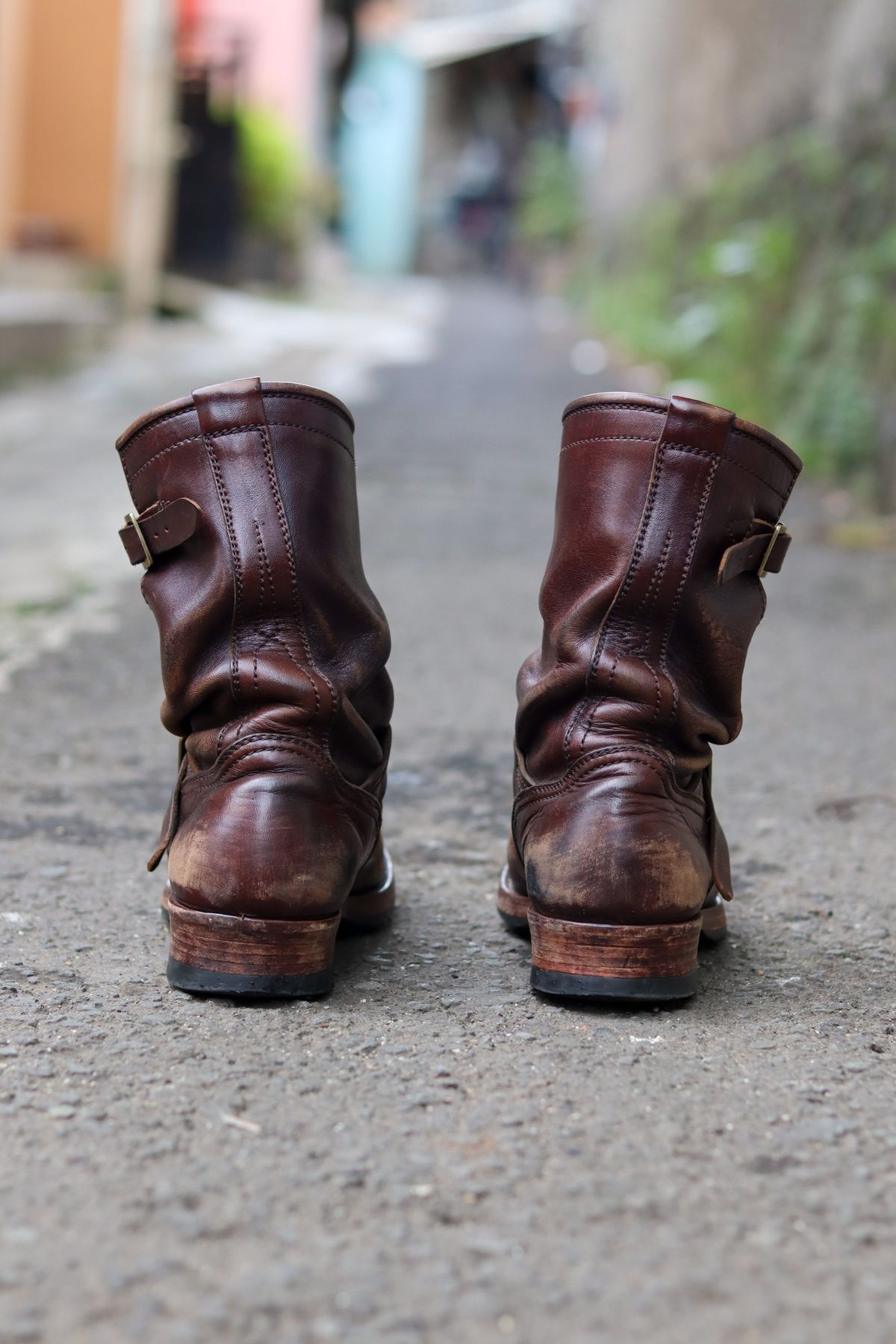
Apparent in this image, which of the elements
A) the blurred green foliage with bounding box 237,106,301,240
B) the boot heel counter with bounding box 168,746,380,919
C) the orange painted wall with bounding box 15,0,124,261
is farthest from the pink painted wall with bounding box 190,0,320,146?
the boot heel counter with bounding box 168,746,380,919

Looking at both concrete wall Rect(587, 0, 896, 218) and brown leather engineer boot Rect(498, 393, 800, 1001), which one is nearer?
brown leather engineer boot Rect(498, 393, 800, 1001)

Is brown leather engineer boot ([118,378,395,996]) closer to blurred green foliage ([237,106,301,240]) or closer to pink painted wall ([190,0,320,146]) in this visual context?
blurred green foliage ([237,106,301,240])

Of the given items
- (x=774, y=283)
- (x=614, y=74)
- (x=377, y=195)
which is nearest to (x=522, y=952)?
(x=774, y=283)

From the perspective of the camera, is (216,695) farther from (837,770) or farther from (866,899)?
(837,770)

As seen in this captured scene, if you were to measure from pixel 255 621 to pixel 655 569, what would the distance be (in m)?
0.40

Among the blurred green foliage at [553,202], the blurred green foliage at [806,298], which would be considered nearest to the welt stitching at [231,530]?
the blurred green foliage at [806,298]

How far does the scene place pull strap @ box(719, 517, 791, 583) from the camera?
1.41m

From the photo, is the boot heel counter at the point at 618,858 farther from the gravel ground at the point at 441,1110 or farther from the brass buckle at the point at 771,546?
the brass buckle at the point at 771,546

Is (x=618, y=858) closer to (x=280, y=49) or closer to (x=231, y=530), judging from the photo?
(x=231, y=530)

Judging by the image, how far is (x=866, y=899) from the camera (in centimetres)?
174

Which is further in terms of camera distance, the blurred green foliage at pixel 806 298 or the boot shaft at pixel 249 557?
the blurred green foliage at pixel 806 298

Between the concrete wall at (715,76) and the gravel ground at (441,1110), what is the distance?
3735mm

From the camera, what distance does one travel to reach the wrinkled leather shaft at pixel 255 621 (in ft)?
4.45

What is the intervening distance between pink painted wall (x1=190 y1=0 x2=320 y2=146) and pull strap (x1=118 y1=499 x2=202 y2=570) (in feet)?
48.3
